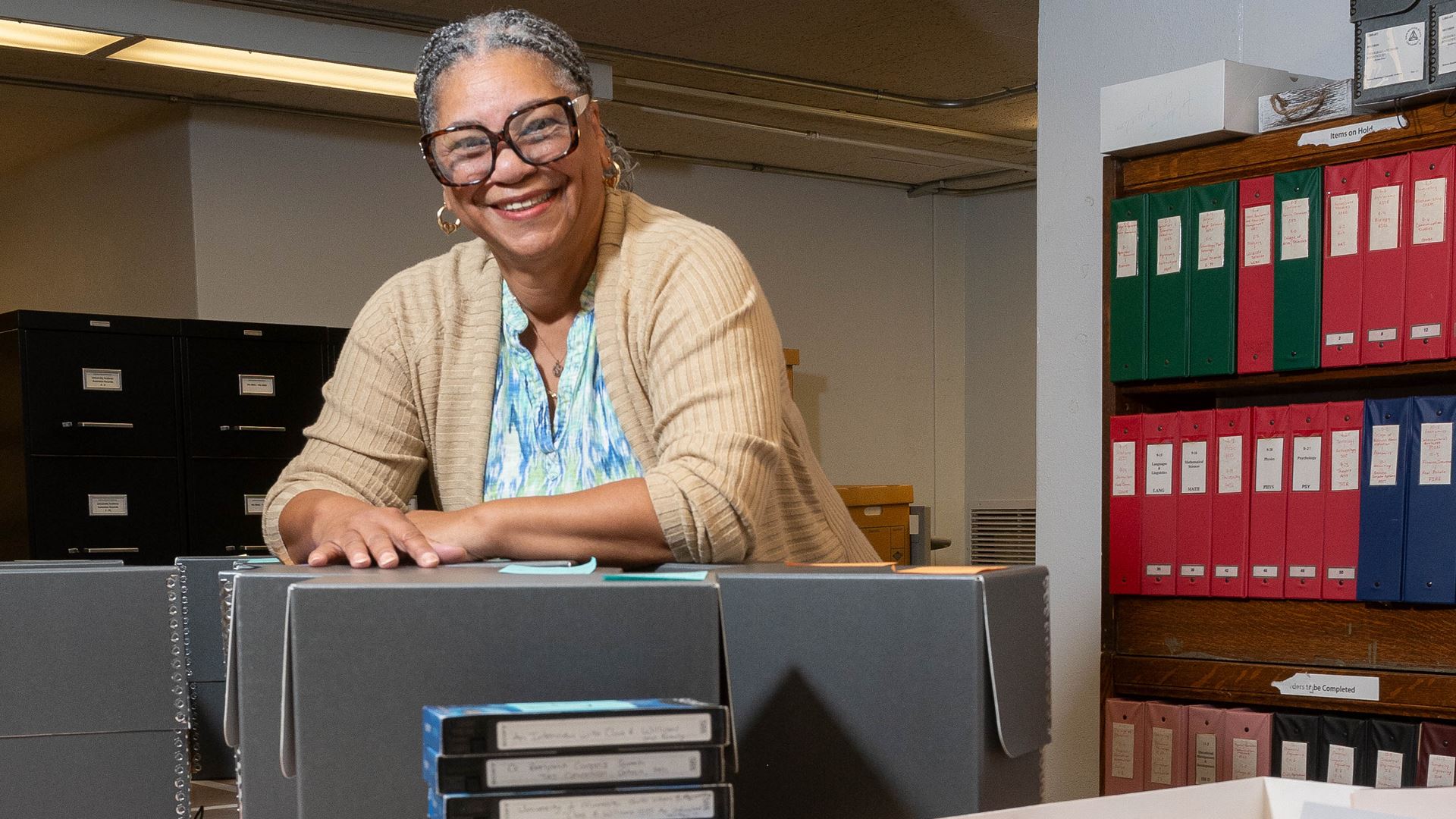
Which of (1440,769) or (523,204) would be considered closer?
(523,204)

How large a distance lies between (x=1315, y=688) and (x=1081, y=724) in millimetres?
752

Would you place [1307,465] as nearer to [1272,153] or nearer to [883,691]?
[1272,153]

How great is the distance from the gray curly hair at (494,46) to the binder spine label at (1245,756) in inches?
81.8

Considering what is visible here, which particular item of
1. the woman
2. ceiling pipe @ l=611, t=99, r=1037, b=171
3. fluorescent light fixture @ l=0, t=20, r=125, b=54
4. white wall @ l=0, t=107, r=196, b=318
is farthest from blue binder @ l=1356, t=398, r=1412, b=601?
white wall @ l=0, t=107, r=196, b=318

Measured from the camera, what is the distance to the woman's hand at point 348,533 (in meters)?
0.99

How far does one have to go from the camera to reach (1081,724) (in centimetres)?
328

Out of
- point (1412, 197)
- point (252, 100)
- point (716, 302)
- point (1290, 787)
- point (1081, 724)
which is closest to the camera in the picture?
point (1290, 787)

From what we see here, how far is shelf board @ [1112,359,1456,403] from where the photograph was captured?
2549 millimetres

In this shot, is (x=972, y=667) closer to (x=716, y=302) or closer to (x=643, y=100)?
(x=716, y=302)

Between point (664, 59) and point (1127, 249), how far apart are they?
123 inches

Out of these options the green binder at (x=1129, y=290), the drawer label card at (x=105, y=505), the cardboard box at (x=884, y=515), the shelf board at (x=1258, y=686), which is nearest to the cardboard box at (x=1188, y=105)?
the green binder at (x=1129, y=290)

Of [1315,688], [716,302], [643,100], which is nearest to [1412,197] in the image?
[1315,688]

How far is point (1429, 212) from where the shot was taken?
247 cm

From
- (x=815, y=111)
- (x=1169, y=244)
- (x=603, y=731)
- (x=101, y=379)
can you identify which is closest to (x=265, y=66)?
(x=101, y=379)
